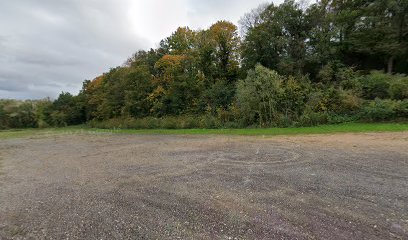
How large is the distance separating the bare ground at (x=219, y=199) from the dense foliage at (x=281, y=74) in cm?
1130

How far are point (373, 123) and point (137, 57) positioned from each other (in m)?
41.3

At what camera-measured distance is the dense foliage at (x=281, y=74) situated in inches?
723

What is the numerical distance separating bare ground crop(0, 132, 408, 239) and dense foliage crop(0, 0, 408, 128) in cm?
1130

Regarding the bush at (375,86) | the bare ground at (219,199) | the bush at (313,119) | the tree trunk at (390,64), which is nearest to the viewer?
the bare ground at (219,199)

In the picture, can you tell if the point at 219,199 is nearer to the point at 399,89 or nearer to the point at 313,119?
the point at 313,119

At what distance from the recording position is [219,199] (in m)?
4.52

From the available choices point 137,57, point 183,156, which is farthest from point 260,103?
point 137,57

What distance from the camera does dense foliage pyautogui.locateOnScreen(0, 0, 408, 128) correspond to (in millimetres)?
18375

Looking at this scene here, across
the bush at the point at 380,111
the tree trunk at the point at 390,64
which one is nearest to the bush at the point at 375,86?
the bush at the point at 380,111

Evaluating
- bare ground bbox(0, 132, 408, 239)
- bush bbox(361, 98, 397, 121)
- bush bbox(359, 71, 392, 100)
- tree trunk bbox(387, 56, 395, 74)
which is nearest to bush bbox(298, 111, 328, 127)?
bush bbox(361, 98, 397, 121)

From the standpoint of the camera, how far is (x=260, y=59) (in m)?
27.3

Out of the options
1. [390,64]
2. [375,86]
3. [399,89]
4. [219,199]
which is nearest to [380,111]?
[399,89]

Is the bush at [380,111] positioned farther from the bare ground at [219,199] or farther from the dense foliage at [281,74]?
the bare ground at [219,199]

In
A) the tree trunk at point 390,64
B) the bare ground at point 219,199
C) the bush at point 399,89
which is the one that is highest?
the tree trunk at point 390,64
